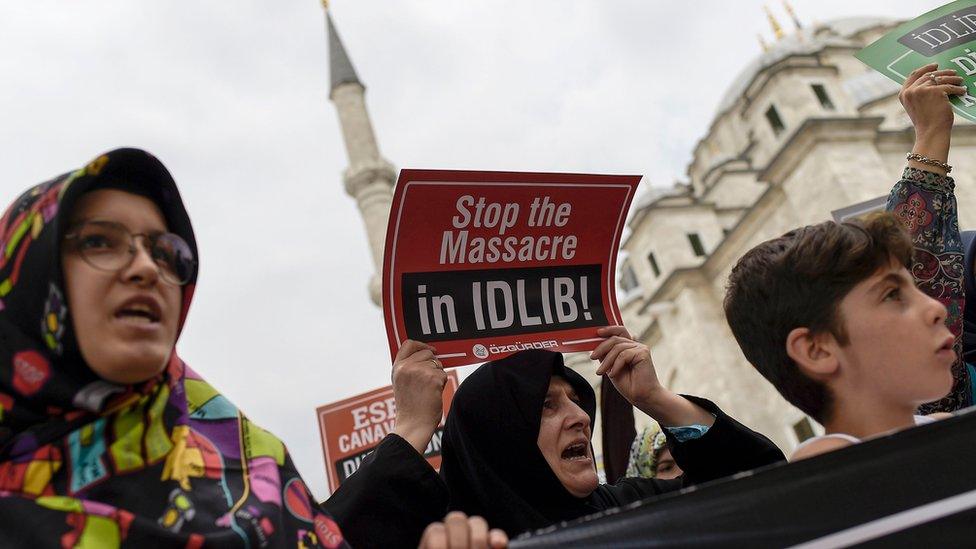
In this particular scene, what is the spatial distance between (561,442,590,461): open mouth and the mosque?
1791 cm

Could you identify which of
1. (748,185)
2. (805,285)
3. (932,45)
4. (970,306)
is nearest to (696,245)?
(748,185)

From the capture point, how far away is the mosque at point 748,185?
2228 centimetres

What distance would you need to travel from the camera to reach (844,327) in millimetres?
1838

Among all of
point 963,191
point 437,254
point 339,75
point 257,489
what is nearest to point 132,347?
point 257,489

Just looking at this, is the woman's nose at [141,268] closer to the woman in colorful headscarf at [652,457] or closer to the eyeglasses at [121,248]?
the eyeglasses at [121,248]

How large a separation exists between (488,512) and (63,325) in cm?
140

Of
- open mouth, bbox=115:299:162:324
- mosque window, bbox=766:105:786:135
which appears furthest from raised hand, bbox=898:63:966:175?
mosque window, bbox=766:105:786:135

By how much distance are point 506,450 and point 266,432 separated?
97cm

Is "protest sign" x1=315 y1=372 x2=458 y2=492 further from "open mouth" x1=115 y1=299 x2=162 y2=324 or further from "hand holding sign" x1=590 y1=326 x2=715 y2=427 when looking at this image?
"open mouth" x1=115 y1=299 x2=162 y2=324

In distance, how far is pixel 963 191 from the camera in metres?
22.6

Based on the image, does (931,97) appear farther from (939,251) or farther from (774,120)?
(774,120)

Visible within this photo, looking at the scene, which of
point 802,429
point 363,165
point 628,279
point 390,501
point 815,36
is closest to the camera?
point 390,501

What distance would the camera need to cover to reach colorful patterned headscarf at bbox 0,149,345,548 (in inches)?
55.4

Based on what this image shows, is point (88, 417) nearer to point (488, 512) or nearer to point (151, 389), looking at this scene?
point (151, 389)
